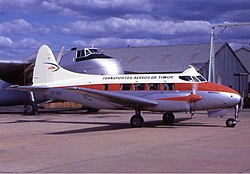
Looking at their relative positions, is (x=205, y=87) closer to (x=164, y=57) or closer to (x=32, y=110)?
(x=32, y=110)

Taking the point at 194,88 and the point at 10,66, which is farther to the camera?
the point at 10,66

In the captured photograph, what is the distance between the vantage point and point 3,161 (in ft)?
40.1

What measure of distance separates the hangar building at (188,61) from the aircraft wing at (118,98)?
38410 mm

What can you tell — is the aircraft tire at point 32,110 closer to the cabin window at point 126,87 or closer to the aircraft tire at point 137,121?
the cabin window at point 126,87

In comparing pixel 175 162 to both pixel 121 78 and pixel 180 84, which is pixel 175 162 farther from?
pixel 121 78

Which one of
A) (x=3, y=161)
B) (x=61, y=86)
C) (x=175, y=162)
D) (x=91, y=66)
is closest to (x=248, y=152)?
(x=175, y=162)

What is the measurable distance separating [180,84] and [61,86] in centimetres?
621

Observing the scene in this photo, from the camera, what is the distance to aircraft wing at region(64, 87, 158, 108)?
2103cm

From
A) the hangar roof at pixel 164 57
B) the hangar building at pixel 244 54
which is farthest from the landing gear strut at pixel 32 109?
the hangar building at pixel 244 54

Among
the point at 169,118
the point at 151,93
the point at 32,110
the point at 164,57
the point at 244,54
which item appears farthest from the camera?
the point at 244,54

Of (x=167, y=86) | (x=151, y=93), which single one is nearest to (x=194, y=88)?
(x=167, y=86)

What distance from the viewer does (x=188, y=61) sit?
207 ft

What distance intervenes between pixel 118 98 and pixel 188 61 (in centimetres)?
4276

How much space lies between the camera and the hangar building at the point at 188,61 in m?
62.9
